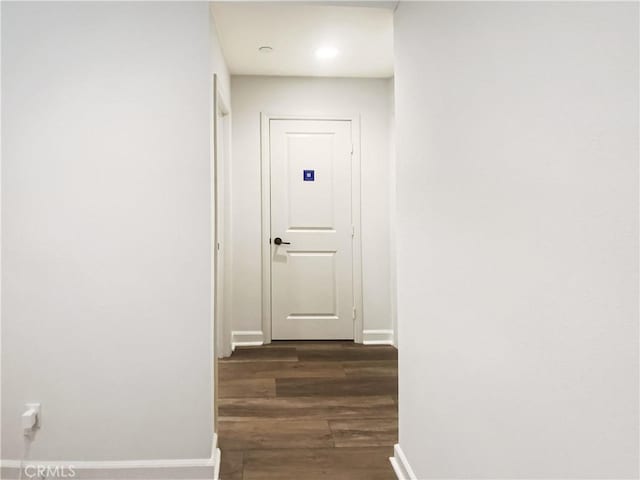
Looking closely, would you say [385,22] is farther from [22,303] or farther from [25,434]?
[25,434]

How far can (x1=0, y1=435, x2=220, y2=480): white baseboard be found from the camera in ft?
6.64

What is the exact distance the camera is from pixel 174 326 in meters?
2.07

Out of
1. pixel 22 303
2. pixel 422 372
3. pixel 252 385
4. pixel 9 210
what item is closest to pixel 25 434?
pixel 22 303

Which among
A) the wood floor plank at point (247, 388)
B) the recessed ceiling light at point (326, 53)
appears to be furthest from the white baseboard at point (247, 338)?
the recessed ceiling light at point (326, 53)

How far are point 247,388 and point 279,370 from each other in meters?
0.39

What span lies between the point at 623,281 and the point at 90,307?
6.73 feet

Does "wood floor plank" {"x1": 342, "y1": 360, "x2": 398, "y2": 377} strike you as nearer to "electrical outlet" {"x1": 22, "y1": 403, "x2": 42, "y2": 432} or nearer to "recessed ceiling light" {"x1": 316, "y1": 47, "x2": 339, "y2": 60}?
"electrical outlet" {"x1": 22, "y1": 403, "x2": 42, "y2": 432}

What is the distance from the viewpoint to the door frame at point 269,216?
4.07 m

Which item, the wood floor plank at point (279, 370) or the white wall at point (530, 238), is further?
the wood floor plank at point (279, 370)

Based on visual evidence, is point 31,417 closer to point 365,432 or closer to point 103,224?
point 103,224

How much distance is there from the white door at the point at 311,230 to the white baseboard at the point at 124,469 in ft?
6.92

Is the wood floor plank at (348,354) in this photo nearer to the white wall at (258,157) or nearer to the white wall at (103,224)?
the white wall at (258,157)

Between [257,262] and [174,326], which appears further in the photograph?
[257,262]

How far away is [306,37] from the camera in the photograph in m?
2.96
